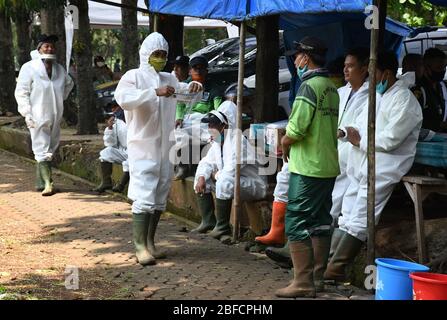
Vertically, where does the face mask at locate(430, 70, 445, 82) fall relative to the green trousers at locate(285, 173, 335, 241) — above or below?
above

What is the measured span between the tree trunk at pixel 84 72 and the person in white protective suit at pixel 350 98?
26.1ft

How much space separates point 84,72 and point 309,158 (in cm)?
929

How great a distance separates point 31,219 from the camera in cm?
1001

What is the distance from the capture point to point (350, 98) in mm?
7398

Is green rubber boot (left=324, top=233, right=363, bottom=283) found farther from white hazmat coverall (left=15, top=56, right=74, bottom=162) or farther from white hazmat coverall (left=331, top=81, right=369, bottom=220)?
white hazmat coverall (left=15, top=56, right=74, bottom=162)

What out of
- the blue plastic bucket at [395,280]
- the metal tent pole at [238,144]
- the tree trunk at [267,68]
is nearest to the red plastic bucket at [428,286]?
the blue plastic bucket at [395,280]

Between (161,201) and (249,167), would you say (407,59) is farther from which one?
(161,201)

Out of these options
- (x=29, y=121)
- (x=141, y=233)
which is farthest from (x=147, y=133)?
(x=29, y=121)

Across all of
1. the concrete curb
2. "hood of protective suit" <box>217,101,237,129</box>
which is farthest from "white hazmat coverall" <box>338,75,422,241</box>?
the concrete curb

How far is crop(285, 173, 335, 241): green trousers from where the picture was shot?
6.29 meters

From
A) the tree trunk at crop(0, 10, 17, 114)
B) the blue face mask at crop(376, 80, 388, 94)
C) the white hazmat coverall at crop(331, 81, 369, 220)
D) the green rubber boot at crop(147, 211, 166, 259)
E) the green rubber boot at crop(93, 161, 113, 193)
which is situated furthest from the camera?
the tree trunk at crop(0, 10, 17, 114)

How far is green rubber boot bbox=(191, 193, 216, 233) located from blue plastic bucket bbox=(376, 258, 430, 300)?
3630 mm
